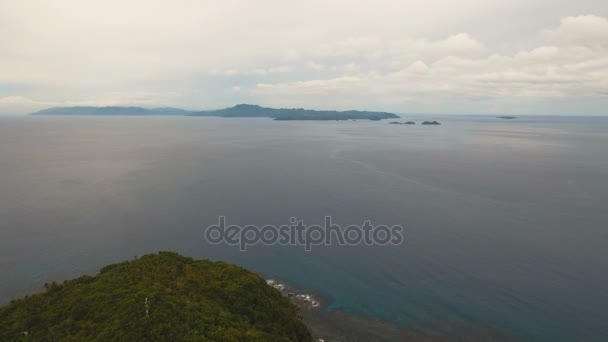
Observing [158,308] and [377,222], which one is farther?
[377,222]

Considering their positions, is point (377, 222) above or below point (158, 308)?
below

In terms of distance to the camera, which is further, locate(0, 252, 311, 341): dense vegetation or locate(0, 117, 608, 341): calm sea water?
locate(0, 117, 608, 341): calm sea water

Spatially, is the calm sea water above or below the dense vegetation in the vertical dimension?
below

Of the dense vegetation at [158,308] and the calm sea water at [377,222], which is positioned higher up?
the dense vegetation at [158,308]

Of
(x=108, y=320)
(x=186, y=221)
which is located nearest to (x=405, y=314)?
(x=108, y=320)

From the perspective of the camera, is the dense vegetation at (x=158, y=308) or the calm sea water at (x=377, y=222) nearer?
the dense vegetation at (x=158, y=308)
